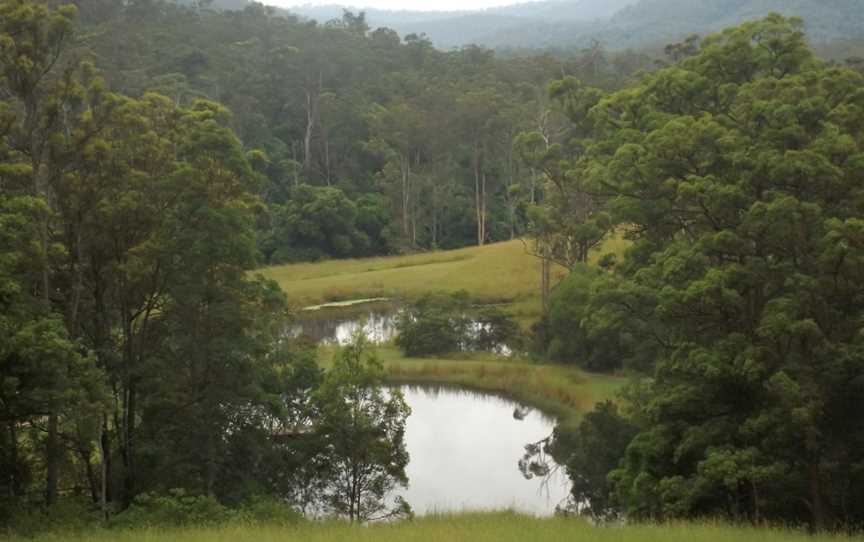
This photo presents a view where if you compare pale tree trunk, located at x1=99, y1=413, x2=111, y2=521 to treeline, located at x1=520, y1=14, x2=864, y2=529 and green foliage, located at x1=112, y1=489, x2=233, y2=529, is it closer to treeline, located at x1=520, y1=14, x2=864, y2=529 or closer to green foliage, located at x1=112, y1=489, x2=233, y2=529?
green foliage, located at x1=112, y1=489, x2=233, y2=529

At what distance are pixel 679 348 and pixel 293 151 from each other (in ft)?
252

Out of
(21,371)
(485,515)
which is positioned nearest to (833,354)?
(485,515)

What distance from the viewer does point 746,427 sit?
60.5ft

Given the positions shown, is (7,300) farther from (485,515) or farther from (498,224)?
(498,224)

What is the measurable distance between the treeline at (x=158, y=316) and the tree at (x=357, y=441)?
4 centimetres

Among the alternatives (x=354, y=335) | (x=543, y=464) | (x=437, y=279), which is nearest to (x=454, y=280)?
(x=437, y=279)

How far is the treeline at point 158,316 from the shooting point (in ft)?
64.3

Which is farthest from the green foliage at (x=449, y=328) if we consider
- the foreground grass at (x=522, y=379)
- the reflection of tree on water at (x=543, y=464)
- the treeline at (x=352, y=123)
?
the treeline at (x=352, y=123)

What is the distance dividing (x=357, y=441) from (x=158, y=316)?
226 inches

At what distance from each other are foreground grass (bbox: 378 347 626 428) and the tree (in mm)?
11222

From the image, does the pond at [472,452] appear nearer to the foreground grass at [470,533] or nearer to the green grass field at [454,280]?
the foreground grass at [470,533]

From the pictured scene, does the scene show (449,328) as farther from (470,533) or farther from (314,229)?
(470,533)

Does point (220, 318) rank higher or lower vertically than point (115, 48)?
lower

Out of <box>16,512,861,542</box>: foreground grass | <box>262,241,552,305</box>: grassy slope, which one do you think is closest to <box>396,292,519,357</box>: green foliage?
<box>262,241,552,305</box>: grassy slope
